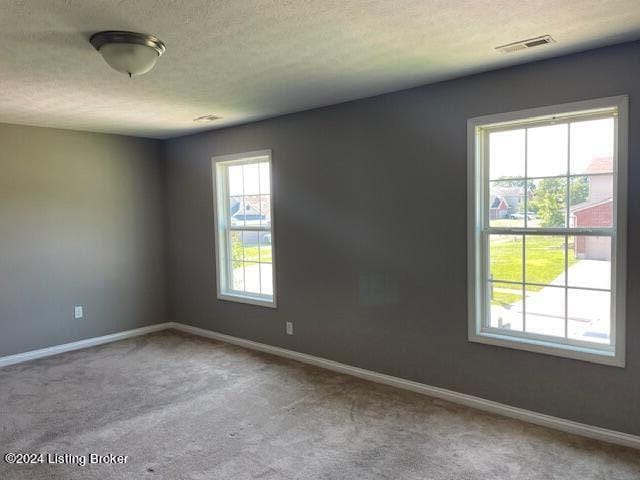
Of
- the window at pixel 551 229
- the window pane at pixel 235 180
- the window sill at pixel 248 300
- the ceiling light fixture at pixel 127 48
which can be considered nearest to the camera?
the ceiling light fixture at pixel 127 48

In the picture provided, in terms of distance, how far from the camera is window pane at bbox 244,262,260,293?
5.05 m

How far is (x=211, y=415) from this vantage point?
3359 millimetres

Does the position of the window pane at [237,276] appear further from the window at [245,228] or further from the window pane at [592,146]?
the window pane at [592,146]

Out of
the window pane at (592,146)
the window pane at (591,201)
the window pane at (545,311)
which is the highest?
the window pane at (592,146)

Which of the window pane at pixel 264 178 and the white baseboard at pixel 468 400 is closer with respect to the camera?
the white baseboard at pixel 468 400

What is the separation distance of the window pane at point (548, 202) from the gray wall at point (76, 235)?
172 inches

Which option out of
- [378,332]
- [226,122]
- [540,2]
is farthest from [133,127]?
[540,2]

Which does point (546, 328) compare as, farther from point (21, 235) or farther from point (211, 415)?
point (21, 235)

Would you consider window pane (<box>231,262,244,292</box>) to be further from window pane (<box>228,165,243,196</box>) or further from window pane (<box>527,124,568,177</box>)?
window pane (<box>527,124,568,177</box>)

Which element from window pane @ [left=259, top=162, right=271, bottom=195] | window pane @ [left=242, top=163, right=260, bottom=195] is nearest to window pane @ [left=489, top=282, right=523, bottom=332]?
window pane @ [left=259, top=162, right=271, bottom=195]

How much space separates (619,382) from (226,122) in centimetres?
397

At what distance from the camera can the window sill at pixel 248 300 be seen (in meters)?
4.82

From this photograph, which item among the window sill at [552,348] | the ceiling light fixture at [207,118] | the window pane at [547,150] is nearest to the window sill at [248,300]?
the ceiling light fixture at [207,118]

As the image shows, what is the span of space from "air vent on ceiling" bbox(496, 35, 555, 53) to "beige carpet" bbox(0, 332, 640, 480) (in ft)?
7.73
